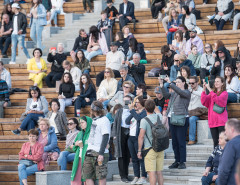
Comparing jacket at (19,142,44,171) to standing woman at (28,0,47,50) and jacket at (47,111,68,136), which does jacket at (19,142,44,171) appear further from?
standing woman at (28,0,47,50)

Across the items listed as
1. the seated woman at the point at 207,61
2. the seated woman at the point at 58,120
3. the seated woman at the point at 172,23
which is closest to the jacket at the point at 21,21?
the seated woman at the point at 172,23

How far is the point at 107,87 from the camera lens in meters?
14.7

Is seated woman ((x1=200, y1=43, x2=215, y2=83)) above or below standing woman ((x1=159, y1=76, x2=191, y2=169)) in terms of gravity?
above

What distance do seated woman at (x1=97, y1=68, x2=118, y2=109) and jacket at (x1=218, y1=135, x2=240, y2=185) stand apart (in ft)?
22.3

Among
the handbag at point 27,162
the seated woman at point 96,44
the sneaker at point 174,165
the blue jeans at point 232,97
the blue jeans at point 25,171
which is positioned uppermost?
the seated woman at point 96,44

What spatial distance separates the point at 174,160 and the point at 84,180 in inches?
96.6

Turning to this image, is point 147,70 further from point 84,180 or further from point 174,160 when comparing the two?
point 84,180

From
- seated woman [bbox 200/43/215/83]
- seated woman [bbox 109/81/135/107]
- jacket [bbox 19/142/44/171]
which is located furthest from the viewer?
seated woman [bbox 200/43/215/83]

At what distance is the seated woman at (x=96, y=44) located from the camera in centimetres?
1798

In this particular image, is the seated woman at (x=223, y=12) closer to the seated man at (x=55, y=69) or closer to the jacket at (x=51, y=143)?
the seated man at (x=55, y=69)

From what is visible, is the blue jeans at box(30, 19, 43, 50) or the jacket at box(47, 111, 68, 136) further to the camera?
the blue jeans at box(30, 19, 43, 50)

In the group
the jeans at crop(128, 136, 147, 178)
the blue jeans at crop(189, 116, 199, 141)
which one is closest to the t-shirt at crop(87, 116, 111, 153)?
the jeans at crop(128, 136, 147, 178)

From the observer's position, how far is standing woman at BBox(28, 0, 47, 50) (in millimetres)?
19828

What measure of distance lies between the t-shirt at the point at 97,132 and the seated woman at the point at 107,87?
11.1 ft
